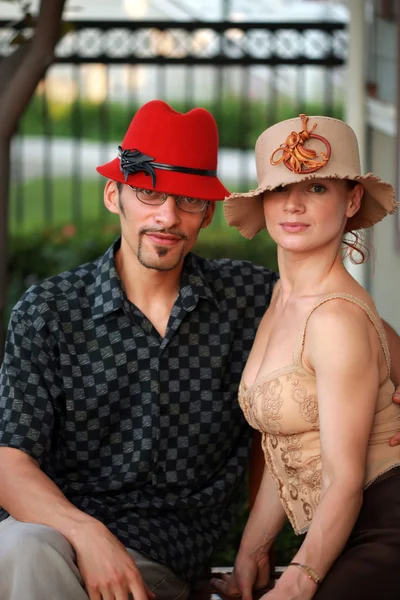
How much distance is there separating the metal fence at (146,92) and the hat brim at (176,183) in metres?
5.43

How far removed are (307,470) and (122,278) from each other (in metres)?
0.91

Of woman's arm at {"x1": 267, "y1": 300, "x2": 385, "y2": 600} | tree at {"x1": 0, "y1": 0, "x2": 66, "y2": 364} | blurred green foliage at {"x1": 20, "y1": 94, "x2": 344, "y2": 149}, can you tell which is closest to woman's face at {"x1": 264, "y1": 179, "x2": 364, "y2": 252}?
woman's arm at {"x1": 267, "y1": 300, "x2": 385, "y2": 600}

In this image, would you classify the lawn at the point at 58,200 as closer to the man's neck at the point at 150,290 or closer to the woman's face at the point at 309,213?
the man's neck at the point at 150,290

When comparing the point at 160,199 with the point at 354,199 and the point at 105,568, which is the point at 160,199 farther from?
the point at 105,568

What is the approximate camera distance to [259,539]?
3.14m

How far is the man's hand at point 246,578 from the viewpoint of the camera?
3117 mm

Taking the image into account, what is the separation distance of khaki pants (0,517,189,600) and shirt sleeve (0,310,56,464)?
11.4 inches

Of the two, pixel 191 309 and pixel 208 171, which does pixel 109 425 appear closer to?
pixel 191 309

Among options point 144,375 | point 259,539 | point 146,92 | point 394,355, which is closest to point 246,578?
point 259,539

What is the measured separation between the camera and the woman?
2.61 m

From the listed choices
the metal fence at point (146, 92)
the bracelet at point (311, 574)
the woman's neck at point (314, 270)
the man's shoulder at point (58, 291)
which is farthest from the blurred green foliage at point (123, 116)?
the bracelet at point (311, 574)

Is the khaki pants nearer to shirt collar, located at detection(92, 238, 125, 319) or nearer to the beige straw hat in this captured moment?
shirt collar, located at detection(92, 238, 125, 319)

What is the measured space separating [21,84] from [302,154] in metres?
2.19

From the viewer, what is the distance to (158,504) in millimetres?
3162
